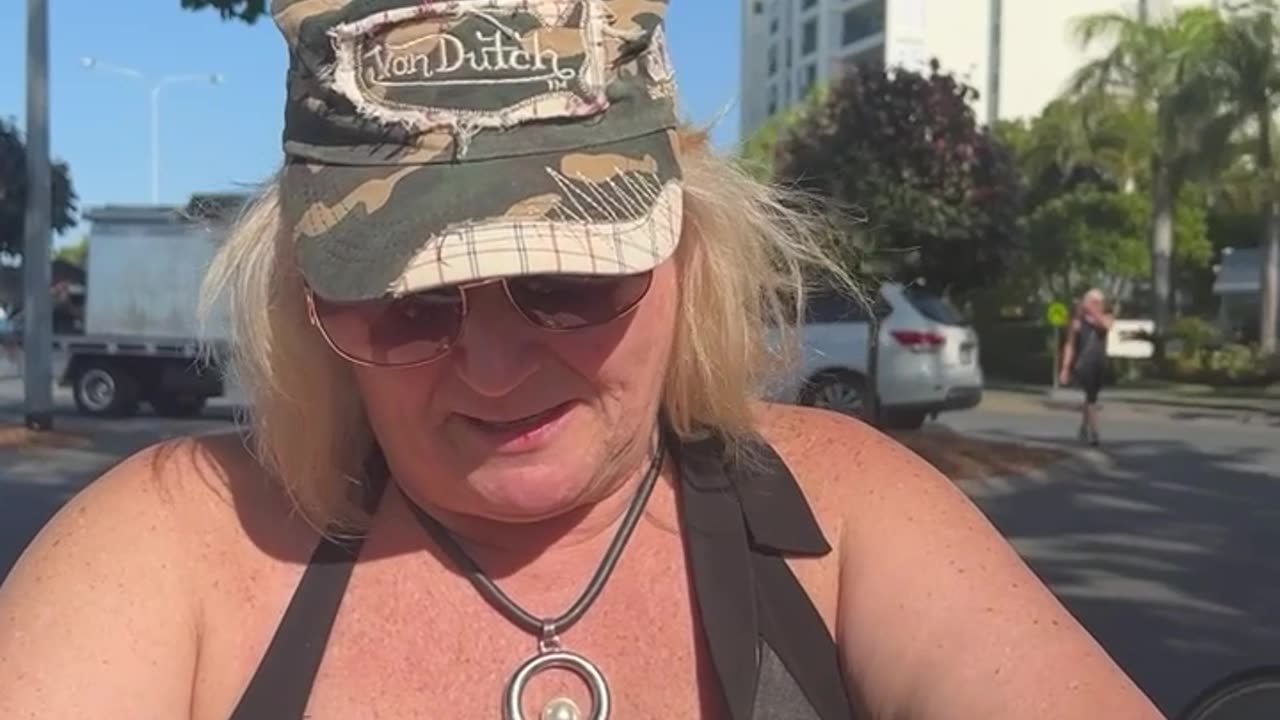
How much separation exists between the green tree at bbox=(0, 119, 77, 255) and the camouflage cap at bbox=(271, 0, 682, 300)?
20.4m

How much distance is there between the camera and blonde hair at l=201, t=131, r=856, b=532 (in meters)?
1.68

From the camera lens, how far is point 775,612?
5.28 feet

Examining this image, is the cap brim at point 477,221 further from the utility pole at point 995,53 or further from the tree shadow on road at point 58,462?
the utility pole at point 995,53

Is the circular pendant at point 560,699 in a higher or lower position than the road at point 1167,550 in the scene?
higher

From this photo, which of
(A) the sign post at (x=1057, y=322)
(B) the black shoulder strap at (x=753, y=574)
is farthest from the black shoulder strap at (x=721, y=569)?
(A) the sign post at (x=1057, y=322)

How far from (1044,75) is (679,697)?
258 feet

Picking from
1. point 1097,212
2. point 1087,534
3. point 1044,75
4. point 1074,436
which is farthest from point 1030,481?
point 1044,75

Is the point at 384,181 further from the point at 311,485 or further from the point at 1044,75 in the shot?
the point at 1044,75

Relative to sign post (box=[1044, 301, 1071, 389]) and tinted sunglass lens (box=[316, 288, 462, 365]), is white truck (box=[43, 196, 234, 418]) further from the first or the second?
tinted sunglass lens (box=[316, 288, 462, 365])

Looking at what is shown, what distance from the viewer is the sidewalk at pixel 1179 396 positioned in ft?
84.8

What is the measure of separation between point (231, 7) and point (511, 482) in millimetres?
7319

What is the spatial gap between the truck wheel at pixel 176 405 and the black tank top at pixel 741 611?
19762 millimetres

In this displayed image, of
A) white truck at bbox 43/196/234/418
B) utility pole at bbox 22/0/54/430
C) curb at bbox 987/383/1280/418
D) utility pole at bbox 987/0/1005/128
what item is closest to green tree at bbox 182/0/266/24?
utility pole at bbox 22/0/54/430

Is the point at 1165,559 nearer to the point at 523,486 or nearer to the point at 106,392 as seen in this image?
the point at 523,486
